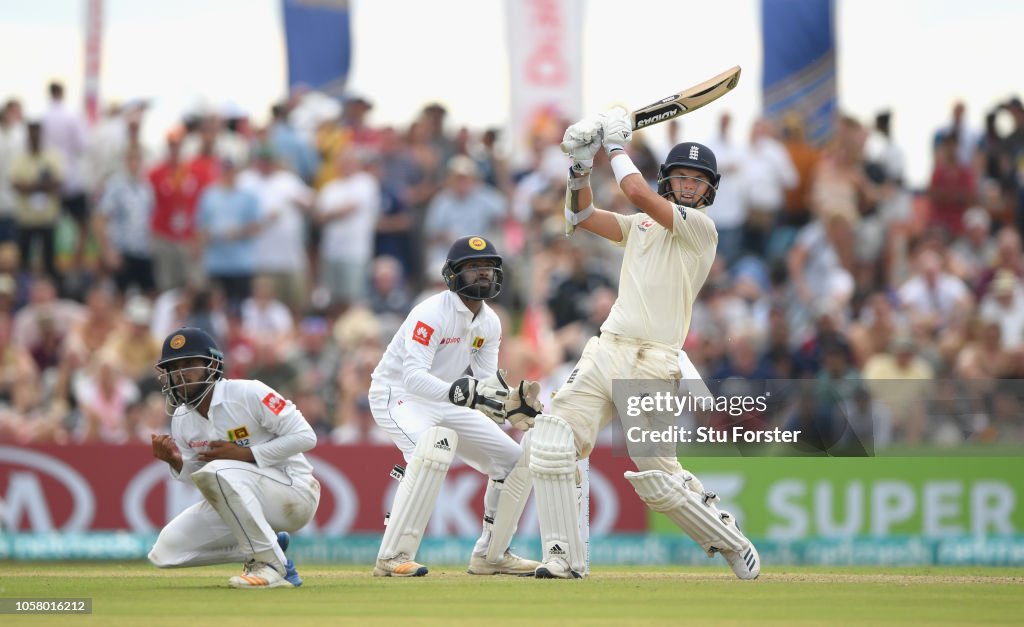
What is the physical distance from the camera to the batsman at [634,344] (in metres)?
9.23

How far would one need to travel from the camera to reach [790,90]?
17375 mm

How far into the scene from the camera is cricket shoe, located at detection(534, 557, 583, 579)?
30.9 ft

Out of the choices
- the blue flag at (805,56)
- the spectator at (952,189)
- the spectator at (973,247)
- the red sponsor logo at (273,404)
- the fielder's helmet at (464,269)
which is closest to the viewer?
the red sponsor logo at (273,404)

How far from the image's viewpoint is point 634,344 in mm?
9320

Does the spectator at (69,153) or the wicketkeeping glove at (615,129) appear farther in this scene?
the spectator at (69,153)

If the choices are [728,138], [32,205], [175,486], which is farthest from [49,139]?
[728,138]

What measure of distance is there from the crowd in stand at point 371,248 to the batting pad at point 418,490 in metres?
4.42

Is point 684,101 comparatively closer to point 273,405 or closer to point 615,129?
point 615,129

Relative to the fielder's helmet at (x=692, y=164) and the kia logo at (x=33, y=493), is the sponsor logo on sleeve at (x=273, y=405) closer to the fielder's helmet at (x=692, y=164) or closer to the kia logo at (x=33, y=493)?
the fielder's helmet at (x=692, y=164)

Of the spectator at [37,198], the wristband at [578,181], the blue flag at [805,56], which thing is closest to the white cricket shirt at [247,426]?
the wristband at [578,181]

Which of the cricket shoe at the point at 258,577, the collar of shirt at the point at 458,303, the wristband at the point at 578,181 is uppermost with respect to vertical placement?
the wristband at the point at 578,181

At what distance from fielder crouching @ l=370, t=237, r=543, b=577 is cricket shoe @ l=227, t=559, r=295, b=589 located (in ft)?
2.93

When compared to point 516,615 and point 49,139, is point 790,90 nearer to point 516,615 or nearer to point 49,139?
point 49,139

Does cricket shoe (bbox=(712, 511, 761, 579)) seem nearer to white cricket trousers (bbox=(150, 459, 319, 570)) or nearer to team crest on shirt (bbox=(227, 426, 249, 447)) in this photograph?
white cricket trousers (bbox=(150, 459, 319, 570))
